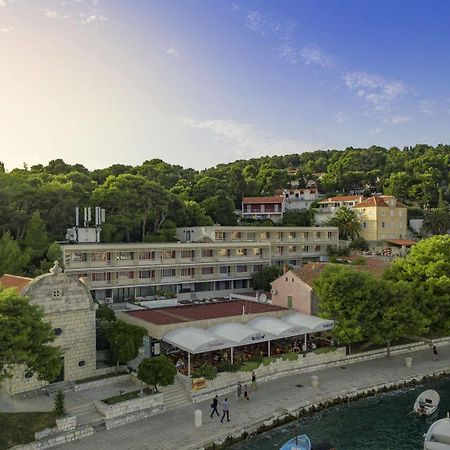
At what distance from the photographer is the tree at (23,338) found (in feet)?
78.3

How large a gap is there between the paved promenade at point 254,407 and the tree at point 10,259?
23555 millimetres

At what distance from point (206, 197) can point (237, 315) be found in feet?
180

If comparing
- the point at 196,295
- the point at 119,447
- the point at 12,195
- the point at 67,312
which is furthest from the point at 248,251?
the point at 119,447

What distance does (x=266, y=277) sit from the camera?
195ft

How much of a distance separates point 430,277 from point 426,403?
15.0 metres

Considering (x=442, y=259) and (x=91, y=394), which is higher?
(x=442, y=259)

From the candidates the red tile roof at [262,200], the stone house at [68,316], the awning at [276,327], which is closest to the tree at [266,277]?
the awning at [276,327]

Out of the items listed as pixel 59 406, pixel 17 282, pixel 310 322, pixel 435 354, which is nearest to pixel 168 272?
pixel 310 322

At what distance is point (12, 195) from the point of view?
55781mm

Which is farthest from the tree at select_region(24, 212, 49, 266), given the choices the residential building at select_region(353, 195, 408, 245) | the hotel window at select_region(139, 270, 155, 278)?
the residential building at select_region(353, 195, 408, 245)

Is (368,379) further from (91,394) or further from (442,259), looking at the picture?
(91,394)

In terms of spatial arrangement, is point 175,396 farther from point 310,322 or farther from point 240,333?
point 310,322

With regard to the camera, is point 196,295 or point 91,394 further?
point 196,295

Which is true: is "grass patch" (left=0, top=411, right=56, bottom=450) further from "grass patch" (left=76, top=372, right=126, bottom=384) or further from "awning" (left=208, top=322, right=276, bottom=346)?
"awning" (left=208, top=322, right=276, bottom=346)
